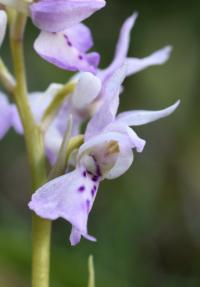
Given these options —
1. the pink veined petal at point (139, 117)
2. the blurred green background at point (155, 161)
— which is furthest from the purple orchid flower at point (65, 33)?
the blurred green background at point (155, 161)

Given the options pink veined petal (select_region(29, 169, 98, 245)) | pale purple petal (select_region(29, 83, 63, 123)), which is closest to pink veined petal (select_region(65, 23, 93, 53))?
pale purple petal (select_region(29, 83, 63, 123))

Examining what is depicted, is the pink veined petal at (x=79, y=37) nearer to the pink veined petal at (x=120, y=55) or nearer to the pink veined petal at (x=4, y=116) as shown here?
the pink veined petal at (x=120, y=55)

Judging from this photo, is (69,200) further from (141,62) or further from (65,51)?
(141,62)

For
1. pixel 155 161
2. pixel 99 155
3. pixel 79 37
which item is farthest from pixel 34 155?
pixel 155 161

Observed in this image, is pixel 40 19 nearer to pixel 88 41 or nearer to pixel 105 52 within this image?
pixel 88 41

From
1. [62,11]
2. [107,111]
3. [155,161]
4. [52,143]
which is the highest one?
[62,11]

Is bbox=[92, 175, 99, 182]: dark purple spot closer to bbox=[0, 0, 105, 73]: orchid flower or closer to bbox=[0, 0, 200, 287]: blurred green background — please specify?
bbox=[0, 0, 105, 73]: orchid flower
